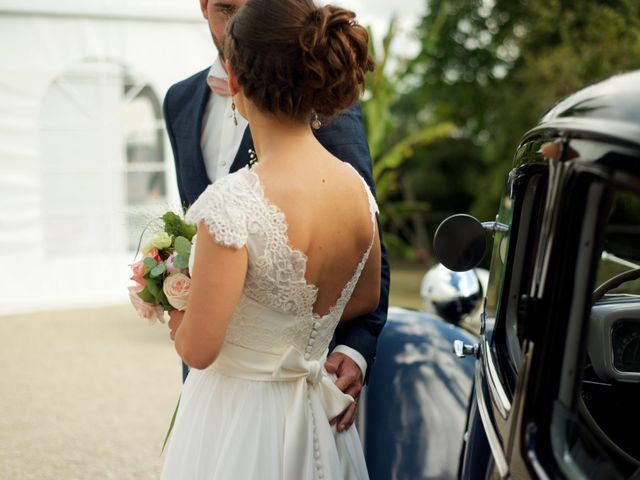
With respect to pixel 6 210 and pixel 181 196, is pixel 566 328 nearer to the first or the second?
pixel 181 196

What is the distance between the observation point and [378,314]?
7.84 ft

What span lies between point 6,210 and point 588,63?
10.3 m

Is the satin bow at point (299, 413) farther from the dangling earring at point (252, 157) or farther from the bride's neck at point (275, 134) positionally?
the dangling earring at point (252, 157)

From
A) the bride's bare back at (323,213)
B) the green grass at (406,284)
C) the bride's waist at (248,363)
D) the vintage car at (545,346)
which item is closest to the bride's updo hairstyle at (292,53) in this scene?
the bride's bare back at (323,213)

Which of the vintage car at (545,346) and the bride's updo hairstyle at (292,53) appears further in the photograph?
the bride's updo hairstyle at (292,53)

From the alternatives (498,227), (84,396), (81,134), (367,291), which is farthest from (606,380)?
(81,134)

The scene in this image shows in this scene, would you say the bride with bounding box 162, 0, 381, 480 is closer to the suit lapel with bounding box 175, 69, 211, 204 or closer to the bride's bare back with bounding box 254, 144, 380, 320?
the bride's bare back with bounding box 254, 144, 380, 320

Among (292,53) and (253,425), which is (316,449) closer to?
(253,425)

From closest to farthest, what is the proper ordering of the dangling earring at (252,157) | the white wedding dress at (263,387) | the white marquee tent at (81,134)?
the white wedding dress at (263,387), the dangling earring at (252,157), the white marquee tent at (81,134)

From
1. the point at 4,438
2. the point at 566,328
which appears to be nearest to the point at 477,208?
the point at 4,438

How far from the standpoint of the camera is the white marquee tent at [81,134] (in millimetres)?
10352

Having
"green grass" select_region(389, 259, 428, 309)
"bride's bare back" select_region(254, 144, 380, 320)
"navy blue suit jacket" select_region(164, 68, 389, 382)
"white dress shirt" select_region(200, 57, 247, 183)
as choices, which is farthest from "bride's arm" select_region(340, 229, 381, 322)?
"green grass" select_region(389, 259, 428, 309)

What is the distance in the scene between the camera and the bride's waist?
1.95 meters

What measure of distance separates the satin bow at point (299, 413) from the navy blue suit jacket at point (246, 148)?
0.30m
